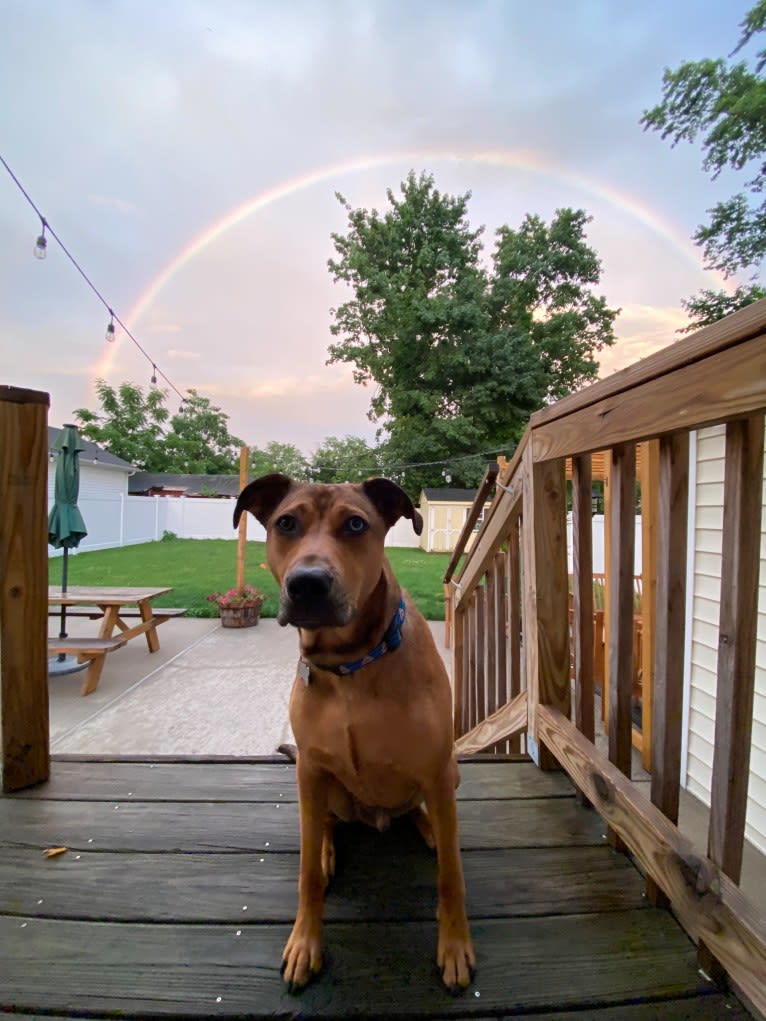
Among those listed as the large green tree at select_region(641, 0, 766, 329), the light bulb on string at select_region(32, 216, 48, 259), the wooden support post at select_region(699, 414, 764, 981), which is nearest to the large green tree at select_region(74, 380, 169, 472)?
the light bulb on string at select_region(32, 216, 48, 259)

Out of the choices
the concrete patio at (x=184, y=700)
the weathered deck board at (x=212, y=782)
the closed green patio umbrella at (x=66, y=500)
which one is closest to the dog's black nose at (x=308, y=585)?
the weathered deck board at (x=212, y=782)

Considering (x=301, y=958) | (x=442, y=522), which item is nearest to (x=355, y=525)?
(x=301, y=958)

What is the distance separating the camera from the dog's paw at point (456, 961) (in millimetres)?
1044

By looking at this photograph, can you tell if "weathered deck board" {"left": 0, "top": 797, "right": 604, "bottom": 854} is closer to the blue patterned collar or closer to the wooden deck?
the wooden deck

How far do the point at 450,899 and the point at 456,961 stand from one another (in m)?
0.11

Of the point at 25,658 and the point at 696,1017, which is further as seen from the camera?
the point at 25,658

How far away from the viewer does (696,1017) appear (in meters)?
0.96

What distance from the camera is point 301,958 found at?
1.09 metres

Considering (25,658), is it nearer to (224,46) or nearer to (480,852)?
(480,852)

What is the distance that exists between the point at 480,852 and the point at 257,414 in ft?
134

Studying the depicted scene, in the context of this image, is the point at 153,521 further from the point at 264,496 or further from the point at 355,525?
the point at 355,525

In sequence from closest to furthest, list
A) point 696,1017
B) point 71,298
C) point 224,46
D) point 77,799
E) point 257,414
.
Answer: point 696,1017 → point 77,799 → point 224,46 → point 71,298 → point 257,414

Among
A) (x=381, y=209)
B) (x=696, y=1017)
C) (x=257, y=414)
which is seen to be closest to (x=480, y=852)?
(x=696, y=1017)

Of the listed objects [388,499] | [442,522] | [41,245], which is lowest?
[442,522]
